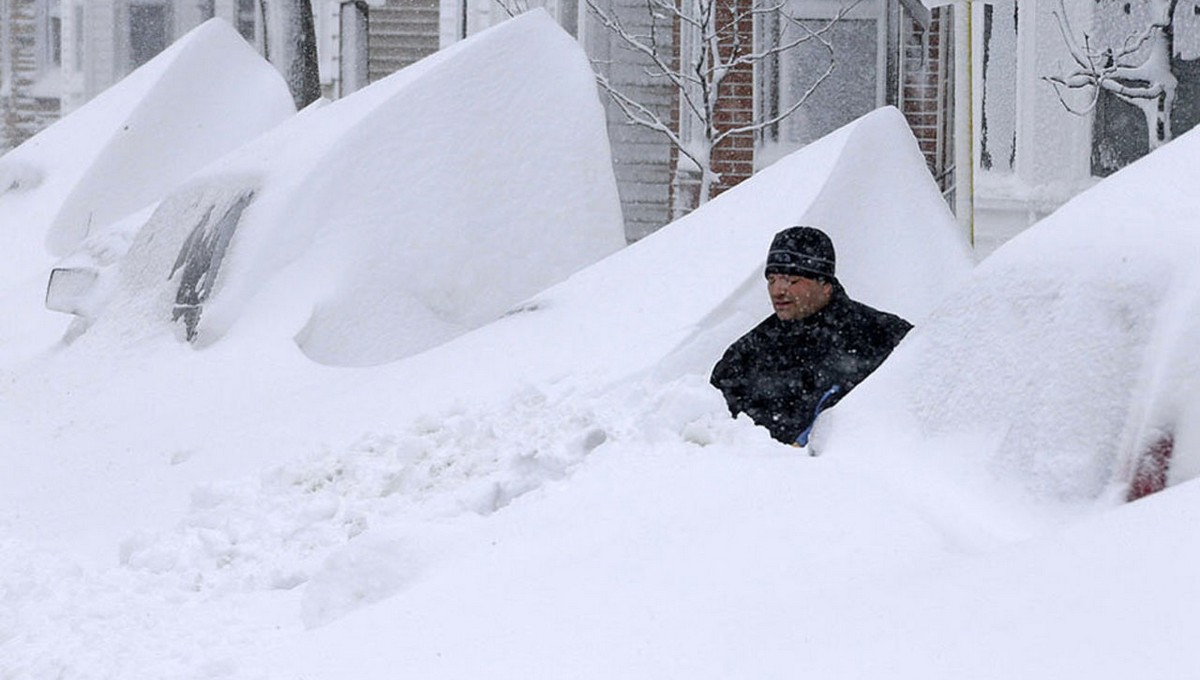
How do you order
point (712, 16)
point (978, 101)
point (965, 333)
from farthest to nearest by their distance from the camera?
1. point (712, 16)
2. point (978, 101)
3. point (965, 333)

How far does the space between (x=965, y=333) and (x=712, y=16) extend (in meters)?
10.8

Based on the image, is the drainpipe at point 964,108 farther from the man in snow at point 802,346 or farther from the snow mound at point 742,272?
the man in snow at point 802,346

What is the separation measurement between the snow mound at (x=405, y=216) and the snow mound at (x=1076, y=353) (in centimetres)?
370

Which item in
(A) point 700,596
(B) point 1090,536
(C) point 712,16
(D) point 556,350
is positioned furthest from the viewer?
(C) point 712,16

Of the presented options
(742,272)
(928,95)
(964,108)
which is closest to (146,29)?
(928,95)

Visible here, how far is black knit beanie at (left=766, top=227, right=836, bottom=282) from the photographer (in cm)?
609

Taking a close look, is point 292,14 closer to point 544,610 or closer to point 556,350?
point 556,350

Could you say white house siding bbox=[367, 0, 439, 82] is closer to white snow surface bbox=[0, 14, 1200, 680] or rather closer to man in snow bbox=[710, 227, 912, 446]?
white snow surface bbox=[0, 14, 1200, 680]

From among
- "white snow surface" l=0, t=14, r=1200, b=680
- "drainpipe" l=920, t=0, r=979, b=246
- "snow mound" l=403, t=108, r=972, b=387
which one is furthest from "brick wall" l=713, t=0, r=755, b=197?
"white snow surface" l=0, t=14, r=1200, b=680

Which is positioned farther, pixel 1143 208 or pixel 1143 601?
pixel 1143 208

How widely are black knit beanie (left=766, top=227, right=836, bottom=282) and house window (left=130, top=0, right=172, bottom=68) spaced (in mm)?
21349

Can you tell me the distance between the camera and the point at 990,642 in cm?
300

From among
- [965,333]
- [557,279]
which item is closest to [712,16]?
[557,279]

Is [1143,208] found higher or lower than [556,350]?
higher
